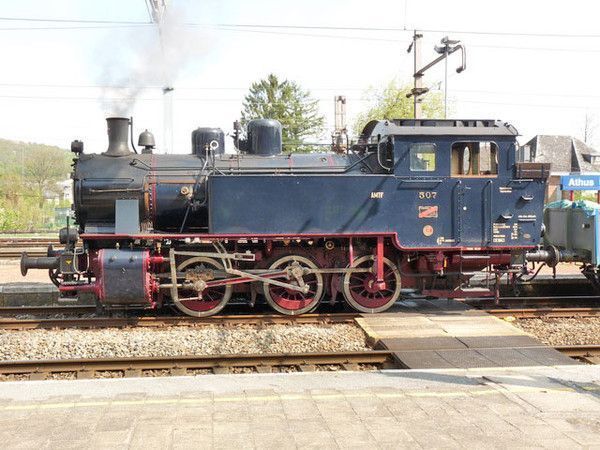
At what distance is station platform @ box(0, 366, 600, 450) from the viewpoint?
4531mm

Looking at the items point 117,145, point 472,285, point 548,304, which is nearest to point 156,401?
point 117,145

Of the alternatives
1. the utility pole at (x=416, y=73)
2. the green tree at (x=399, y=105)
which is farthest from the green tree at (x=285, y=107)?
the utility pole at (x=416, y=73)

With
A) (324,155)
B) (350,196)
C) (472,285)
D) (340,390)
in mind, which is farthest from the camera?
(472,285)

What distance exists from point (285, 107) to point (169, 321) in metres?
49.6

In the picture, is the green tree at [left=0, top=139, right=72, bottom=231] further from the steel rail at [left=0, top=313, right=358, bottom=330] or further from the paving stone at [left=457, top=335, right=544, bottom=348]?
the paving stone at [left=457, top=335, right=544, bottom=348]

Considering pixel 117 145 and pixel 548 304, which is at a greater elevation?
pixel 117 145

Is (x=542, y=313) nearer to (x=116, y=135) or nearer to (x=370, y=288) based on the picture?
(x=370, y=288)

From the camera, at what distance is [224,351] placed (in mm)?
8141

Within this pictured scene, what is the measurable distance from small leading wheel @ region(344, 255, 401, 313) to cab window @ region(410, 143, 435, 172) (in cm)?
167

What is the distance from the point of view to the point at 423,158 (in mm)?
10023

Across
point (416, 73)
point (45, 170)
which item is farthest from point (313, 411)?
point (45, 170)

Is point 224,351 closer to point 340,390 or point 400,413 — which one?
point 340,390

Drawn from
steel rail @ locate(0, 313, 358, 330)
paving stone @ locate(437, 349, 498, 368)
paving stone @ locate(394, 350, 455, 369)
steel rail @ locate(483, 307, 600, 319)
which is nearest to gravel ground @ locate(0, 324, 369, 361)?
steel rail @ locate(0, 313, 358, 330)

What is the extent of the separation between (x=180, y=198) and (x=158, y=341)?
2640 millimetres
